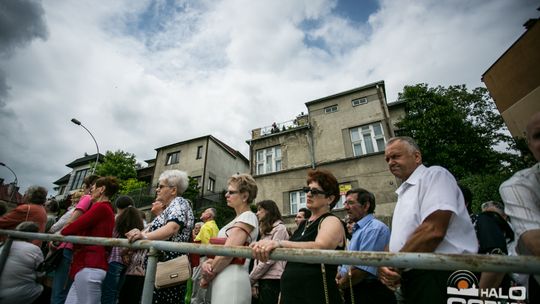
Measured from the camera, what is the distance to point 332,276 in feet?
6.61

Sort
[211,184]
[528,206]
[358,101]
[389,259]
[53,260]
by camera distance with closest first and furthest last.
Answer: [389,259] → [528,206] → [53,260] → [358,101] → [211,184]

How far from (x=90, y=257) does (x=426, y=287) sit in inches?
125

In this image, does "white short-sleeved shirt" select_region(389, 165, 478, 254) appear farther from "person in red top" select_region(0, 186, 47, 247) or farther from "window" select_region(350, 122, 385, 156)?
"window" select_region(350, 122, 385, 156)

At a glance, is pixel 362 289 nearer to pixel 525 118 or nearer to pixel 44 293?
pixel 44 293

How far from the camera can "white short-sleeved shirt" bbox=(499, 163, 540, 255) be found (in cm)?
128

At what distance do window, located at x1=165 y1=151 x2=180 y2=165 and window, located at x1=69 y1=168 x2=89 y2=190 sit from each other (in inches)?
716

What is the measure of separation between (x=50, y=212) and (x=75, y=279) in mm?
3653

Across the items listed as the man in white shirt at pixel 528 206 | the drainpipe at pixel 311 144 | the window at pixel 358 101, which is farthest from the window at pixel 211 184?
the man in white shirt at pixel 528 206

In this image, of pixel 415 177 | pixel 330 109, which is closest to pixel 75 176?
pixel 330 109

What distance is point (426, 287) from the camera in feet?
5.38

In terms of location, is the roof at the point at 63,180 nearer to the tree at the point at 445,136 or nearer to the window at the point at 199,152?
the window at the point at 199,152

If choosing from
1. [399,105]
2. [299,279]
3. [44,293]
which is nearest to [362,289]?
[299,279]

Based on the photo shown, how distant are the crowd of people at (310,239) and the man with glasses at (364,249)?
0.04 feet

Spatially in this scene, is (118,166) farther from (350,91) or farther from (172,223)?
(172,223)
